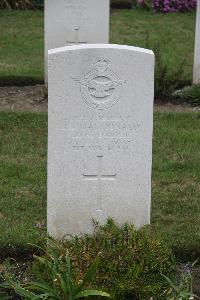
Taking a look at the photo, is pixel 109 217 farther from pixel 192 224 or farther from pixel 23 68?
pixel 23 68

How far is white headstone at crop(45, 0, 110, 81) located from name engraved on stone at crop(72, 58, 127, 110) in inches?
174

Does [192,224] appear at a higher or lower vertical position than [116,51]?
lower

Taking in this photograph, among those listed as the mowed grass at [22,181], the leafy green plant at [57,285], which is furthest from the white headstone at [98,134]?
the leafy green plant at [57,285]

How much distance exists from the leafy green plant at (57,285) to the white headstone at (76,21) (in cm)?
509

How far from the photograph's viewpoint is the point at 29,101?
9555 mm

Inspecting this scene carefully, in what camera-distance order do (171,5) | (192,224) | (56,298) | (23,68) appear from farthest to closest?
(171,5) → (23,68) → (192,224) → (56,298)

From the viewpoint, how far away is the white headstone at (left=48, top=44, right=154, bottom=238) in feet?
16.8

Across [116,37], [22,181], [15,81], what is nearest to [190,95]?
[15,81]

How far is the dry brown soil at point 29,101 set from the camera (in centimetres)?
930

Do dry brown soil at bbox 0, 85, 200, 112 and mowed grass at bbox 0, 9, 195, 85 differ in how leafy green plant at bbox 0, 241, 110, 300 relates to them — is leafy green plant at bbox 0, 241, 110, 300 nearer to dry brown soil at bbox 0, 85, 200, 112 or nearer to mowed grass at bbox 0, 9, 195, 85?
dry brown soil at bbox 0, 85, 200, 112

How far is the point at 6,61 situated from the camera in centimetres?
1145

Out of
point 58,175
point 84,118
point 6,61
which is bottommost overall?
point 6,61

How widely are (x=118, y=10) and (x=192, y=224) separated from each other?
9.72 m

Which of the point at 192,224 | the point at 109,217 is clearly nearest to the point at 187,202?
the point at 192,224
